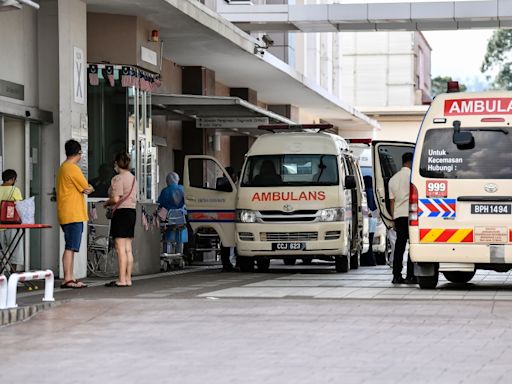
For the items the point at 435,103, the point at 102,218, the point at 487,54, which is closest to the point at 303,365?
the point at 435,103

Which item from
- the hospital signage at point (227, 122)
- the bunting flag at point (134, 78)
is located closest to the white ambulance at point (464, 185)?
the bunting flag at point (134, 78)

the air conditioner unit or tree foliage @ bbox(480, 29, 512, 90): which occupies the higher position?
tree foliage @ bbox(480, 29, 512, 90)

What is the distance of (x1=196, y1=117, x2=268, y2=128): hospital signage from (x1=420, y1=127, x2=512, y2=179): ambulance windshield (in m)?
14.1

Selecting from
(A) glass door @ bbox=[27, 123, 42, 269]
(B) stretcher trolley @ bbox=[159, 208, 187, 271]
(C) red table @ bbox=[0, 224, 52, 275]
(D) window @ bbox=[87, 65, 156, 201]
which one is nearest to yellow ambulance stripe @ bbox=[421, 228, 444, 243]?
(C) red table @ bbox=[0, 224, 52, 275]

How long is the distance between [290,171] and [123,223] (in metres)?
5.29

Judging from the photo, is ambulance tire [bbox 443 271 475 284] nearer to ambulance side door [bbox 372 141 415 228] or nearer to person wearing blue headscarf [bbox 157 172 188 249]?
ambulance side door [bbox 372 141 415 228]

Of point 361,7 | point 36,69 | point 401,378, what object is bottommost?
point 401,378

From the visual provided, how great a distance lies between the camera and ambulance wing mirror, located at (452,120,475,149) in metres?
17.9

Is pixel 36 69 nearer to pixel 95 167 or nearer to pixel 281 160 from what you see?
pixel 95 167

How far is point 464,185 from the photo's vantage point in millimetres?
17891

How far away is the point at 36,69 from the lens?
70.9 ft

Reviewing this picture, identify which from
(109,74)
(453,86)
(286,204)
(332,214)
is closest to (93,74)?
(109,74)

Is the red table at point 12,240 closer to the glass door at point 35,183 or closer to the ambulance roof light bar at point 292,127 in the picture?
the glass door at point 35,183

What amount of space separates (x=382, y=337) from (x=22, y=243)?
9.86m
